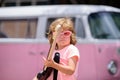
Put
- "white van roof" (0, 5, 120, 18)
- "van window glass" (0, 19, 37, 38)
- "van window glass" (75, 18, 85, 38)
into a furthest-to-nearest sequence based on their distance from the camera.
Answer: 1. "van window glass" (0, 19, 37, 38)
2. "white van roof" (0, 5, 120, 18)
3. "van window glass" (75, 18, 85, 38)

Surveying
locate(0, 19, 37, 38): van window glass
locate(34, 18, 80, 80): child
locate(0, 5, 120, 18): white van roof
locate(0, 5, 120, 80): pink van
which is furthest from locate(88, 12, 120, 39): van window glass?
locate(34, 18, 80, 80): child

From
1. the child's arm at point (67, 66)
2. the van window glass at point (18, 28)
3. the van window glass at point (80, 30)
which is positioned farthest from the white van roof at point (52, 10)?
the child's arm at point (67, 66)

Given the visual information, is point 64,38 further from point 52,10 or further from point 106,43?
point 52,10

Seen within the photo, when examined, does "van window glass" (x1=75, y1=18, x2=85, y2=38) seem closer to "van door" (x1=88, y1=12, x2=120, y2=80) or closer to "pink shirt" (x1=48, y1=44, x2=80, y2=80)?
"van door" (x1=88, y1=12, x2=120, y2=80)

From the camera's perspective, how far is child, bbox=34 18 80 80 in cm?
324

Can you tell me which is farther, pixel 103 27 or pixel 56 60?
pixel 103 27

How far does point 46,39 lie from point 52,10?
→ 24.0 inches

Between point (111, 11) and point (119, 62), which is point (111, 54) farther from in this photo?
point (111, 11)

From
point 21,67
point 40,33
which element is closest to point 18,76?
point 21,67

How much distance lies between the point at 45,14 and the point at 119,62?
5.57 feet

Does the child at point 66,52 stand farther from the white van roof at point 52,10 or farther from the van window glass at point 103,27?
the white van roof at point 52,10

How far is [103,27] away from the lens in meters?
8.07

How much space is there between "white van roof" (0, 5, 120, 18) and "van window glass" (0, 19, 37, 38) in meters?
0.12

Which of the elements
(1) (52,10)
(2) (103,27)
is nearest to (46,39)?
(1) (52,10)
